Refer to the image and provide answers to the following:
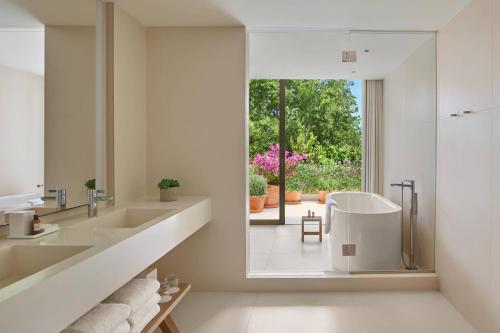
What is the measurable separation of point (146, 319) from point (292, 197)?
2.19 m

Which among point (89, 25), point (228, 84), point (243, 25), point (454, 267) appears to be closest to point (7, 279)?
point (89, 25)

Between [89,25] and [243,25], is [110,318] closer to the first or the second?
[89,25]

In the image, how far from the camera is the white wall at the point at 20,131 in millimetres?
1878

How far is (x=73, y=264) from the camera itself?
138 centimetres

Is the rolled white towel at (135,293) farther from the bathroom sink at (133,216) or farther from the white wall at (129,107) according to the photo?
the white wall at (129,107)

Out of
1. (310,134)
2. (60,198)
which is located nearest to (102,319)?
(60,198)

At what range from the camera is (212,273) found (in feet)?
11.4

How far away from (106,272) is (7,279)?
39 cm

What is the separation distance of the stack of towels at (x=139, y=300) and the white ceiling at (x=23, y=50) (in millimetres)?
1280

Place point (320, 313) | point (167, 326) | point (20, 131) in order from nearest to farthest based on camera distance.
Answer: point (20, 131)
point (167, 326)
point (320, 313)

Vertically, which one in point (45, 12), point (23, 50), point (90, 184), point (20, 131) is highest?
point (45, 12)

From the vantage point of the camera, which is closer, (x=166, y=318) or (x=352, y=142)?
(x=166, y=318)

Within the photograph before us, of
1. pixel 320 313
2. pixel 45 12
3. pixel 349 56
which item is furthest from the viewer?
pixel 349 56

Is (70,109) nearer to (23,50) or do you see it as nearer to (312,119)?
(23,50)
